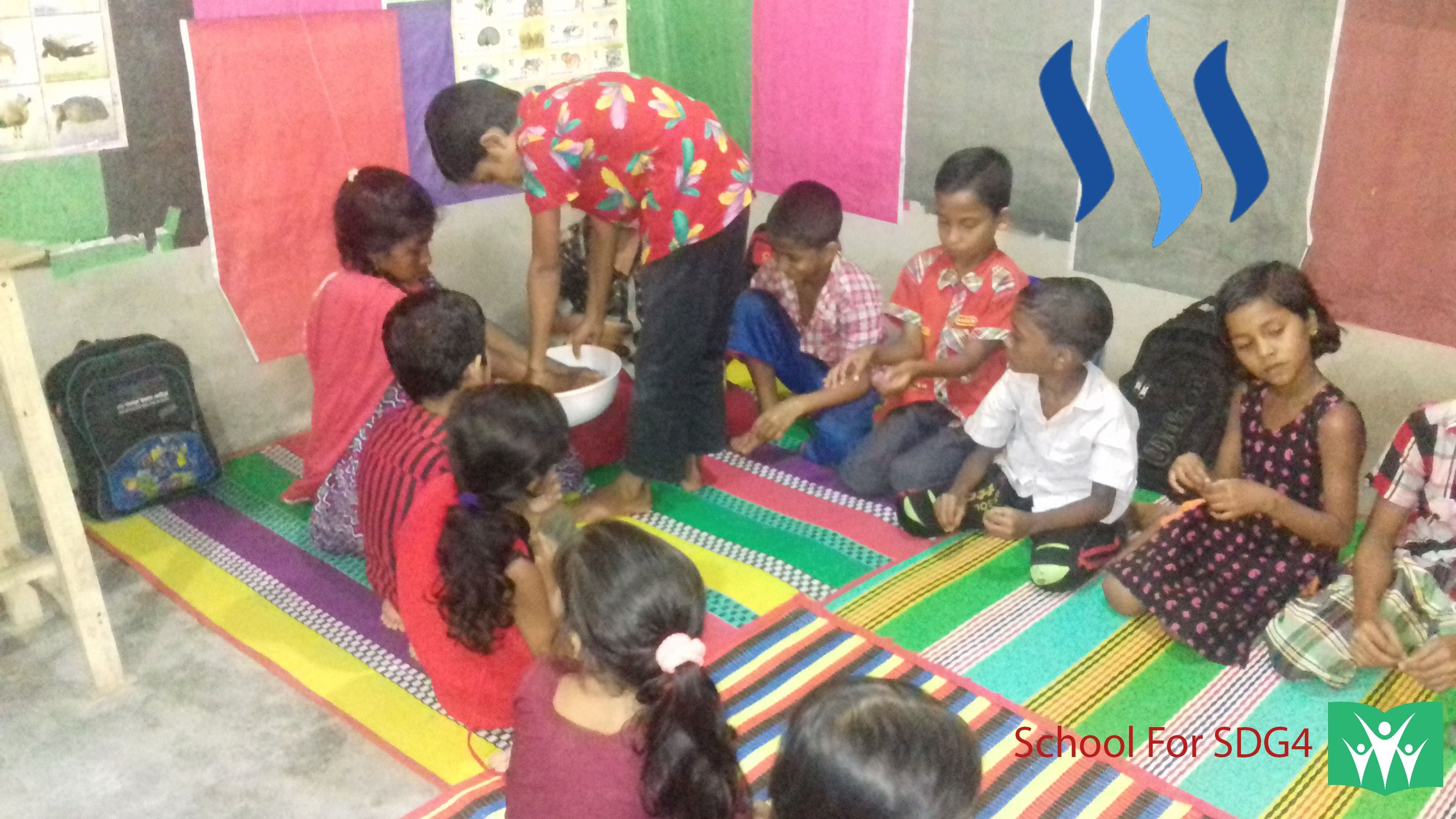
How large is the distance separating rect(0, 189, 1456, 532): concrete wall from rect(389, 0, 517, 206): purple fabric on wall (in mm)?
163

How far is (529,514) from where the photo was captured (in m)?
1.75

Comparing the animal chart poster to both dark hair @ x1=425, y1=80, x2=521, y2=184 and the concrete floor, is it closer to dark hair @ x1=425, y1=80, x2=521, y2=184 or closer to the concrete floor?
dark hair @ x1=425, y1=80, x2=521, y2=184

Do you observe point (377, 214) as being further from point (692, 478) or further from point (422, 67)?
point (692, 478)

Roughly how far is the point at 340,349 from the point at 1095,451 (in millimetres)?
1543

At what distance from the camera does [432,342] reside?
1.91 metres

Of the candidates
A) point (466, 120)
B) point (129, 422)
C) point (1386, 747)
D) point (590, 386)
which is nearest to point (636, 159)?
point (466, 120)

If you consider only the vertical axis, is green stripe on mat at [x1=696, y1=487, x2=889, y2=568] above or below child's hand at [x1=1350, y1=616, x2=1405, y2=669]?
below

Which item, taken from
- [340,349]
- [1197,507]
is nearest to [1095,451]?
[1197,507]

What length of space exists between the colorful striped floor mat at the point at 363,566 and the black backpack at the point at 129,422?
0.06 metres

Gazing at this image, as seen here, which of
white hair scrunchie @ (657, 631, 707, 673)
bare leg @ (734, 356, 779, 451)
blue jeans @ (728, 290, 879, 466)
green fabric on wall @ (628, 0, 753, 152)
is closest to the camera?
white hair scrunchie @ (657, 631, 707, 673)

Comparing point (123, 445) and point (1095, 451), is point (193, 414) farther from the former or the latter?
point (1095, 451)

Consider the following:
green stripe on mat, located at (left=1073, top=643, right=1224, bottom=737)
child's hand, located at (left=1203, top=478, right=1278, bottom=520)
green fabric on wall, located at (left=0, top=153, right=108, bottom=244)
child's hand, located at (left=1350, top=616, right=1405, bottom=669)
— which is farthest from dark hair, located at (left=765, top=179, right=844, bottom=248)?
green fabric on wall, located at (left=0, top=153, right=108, bottom=244)

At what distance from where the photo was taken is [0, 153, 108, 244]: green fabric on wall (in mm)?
2324

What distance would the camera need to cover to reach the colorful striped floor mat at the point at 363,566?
192 centimetres
